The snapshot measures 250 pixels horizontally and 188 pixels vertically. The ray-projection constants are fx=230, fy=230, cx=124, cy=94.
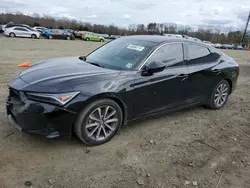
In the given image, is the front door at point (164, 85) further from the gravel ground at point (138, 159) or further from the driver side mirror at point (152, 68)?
the gravel ground at point (138, 159)

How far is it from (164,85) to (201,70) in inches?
40.8

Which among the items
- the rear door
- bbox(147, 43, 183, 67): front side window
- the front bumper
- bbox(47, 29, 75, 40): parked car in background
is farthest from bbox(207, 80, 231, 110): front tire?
bbox(47, 29, 75, 40): parked car in background

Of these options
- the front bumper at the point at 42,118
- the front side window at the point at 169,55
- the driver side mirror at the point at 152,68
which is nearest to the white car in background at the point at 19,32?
the front side window at the point at 169,55

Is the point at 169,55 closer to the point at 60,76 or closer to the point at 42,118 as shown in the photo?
the point at 60,76

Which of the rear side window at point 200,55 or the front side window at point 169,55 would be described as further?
the rear side window at point 200,55

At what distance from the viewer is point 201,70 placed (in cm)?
438

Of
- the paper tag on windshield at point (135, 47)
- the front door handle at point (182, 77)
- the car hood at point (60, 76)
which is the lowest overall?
the front door handle at point (182, 77)

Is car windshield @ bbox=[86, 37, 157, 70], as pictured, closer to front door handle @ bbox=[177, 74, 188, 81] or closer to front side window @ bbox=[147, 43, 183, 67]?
front side window @ bbox=[147, 43, 183, 67]

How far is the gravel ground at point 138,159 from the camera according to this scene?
266 cm

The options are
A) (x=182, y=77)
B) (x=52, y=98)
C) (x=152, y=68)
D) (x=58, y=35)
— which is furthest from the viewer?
(x=58, y=35)

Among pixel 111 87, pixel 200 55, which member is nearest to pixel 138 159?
pixel 111 87

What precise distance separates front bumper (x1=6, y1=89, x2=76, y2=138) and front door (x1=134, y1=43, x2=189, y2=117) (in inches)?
43.9

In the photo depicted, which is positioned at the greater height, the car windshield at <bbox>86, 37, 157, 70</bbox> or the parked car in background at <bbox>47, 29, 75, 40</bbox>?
the car windshield at <bbox>86, 37, 157, 70</bbox>

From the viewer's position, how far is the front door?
11.7 feet
